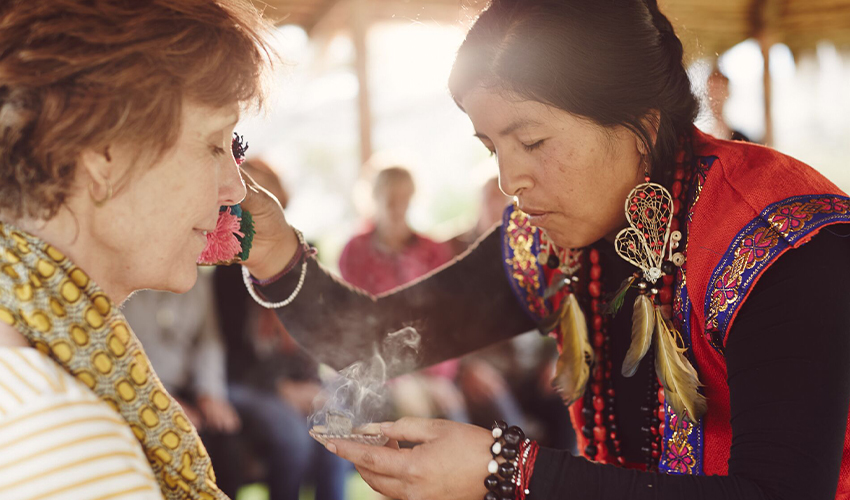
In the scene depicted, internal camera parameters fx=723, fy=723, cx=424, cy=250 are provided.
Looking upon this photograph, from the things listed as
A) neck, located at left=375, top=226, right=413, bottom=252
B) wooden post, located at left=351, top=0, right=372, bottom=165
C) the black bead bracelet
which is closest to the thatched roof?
wooden post, located at left=351, top=0, right=372, bottom=165

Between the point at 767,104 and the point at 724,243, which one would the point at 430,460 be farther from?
the point at 767,104

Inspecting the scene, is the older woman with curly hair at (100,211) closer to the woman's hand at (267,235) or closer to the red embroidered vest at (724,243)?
the woman's hand at (267,235)

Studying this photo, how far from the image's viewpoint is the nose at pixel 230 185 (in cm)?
135

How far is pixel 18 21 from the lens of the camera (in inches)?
41.6

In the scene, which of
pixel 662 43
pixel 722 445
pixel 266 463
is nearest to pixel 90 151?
pixel 662 43

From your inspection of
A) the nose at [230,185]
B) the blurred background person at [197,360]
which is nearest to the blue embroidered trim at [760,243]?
the nose at [230,185]

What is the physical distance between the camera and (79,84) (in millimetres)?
1063

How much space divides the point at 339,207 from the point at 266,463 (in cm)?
368

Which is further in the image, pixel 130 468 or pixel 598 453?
pixel 598 453

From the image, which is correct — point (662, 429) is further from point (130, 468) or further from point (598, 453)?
point (130, 468)

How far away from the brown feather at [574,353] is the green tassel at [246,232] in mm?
783

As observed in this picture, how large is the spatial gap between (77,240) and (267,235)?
609 mm

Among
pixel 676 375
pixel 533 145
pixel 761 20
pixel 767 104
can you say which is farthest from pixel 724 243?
pixel 767 104

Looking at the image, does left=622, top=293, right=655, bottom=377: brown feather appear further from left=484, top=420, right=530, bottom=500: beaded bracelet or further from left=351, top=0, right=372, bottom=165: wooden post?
Result: left=351, top=0, right=372, bottom=165: wooden post
